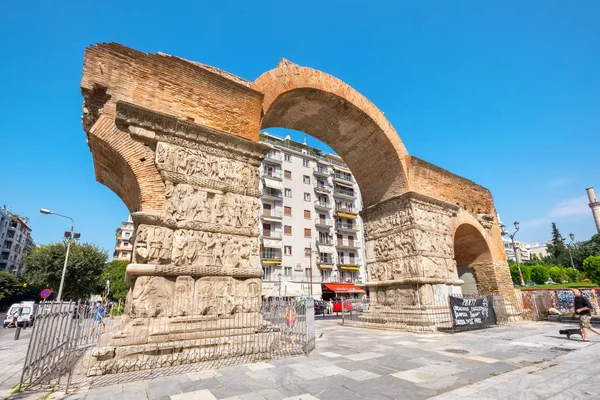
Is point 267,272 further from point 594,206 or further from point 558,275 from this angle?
point 594,206

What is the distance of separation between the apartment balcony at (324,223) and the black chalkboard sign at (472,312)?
24.2 m

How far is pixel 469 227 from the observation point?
1395 centimetres

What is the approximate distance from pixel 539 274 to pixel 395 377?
162ft

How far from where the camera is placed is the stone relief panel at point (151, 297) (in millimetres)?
5367

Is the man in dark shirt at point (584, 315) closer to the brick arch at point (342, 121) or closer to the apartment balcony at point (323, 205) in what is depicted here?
the brick arch at point (342, 121)

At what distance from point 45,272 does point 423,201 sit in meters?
29.6

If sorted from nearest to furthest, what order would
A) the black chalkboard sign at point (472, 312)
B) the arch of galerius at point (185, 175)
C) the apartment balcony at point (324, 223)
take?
the arch of galerius at point (185, 175) < the black chalkboard sign at point (472, 312) < the apartment balcony at point (324, 223)

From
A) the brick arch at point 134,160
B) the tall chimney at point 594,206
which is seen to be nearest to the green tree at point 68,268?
the brick arch at point 134,160

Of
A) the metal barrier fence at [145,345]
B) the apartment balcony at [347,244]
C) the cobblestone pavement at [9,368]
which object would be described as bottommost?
Result: the cobblestone pavement at [9,368]

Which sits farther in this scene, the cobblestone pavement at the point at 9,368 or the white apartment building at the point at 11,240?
the white apartment building at the point at 11,240

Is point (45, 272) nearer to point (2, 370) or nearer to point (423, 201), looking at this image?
point (2, 370)

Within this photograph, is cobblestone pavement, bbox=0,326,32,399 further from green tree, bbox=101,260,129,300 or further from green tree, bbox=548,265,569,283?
green tree, bbox=548,265,569,283

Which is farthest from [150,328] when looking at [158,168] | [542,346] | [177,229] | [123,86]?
[542,346]

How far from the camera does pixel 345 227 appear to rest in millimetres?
37438
